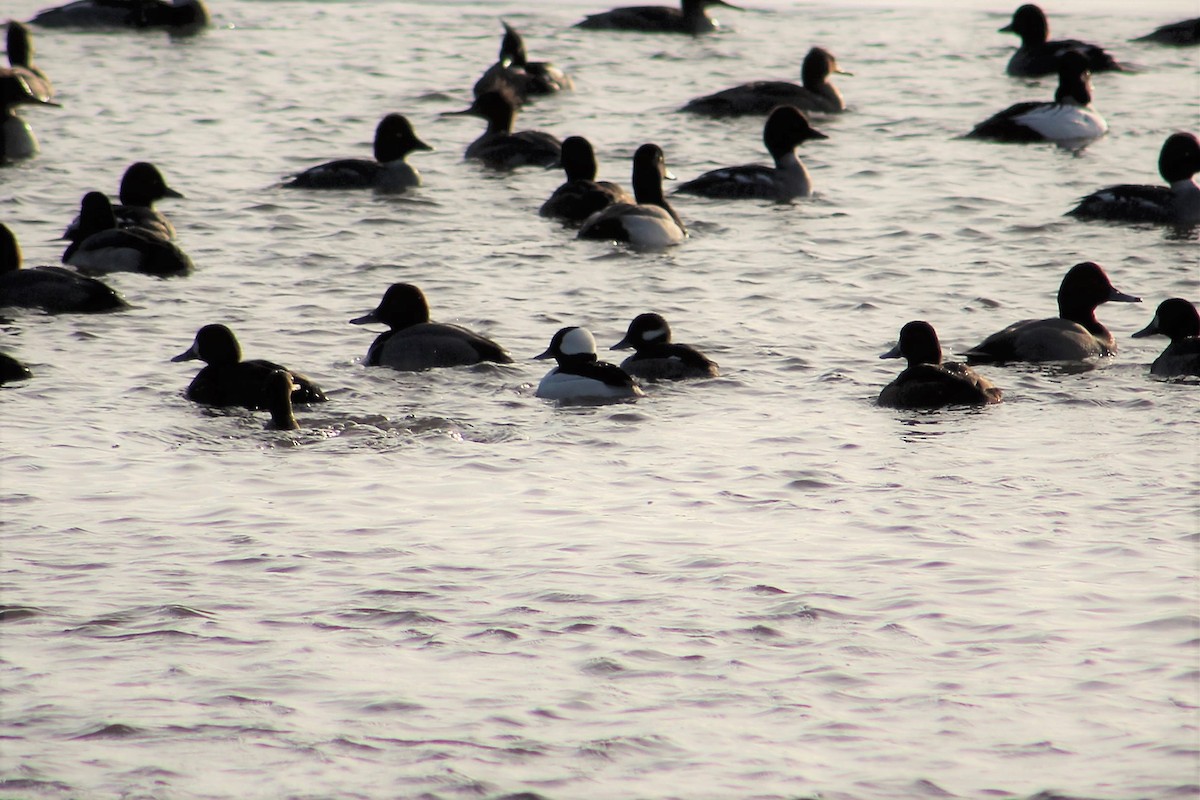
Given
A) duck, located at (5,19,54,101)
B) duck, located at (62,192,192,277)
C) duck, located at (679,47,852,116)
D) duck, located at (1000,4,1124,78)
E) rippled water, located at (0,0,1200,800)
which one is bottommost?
rippled water, located at (0,0,1200,800)

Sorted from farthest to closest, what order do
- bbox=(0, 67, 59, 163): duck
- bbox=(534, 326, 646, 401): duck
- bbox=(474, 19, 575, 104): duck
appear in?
bbox=(474, 19, 575, 104): duck
bbox=(0, 67, 59, 163): duck
bbox=(534, 326, 646, 401): duck

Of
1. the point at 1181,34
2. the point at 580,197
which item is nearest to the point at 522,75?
the point at 580,197

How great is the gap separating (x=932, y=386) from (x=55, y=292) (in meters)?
6.14

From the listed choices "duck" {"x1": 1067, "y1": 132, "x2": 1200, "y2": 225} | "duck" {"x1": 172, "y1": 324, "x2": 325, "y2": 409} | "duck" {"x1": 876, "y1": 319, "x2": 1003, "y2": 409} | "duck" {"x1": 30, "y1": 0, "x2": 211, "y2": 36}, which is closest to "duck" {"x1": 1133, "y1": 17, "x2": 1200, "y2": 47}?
"duck" {"x1": 1067, "y1": 132, "x2": 1200, "y2": 225}

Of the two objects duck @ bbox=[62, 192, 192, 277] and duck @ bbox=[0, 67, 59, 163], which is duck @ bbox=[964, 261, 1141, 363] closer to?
duck @ bbox=[62, 192, 192, 277]

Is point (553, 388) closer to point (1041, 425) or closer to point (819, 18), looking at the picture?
point (1041, 425)

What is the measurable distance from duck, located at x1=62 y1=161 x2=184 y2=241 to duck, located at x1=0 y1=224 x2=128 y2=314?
1905 mm

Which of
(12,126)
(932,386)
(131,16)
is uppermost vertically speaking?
(131,16)

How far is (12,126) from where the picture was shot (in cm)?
1894

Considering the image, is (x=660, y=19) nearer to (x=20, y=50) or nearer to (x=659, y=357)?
(x=20, y=50)

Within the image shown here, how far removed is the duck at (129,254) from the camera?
1428 cm

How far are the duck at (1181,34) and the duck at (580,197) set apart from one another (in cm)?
1221

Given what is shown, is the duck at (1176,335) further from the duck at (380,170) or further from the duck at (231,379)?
the duck at (380,170)

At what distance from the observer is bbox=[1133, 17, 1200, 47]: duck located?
26.3 meters
